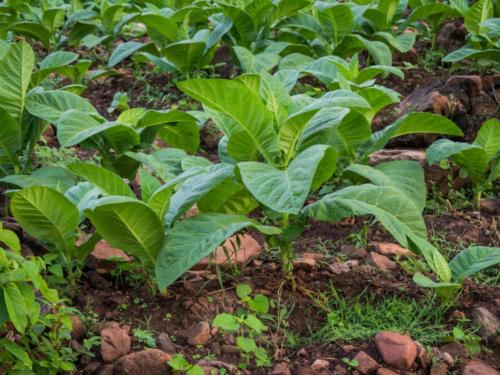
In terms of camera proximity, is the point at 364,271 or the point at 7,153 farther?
the point at 7,153

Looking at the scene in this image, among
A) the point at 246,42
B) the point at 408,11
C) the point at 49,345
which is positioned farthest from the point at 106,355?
the point at 408,11

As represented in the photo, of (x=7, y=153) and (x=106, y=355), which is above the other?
(x=7, y=153)

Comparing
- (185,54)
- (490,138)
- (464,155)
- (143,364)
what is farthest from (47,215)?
(185,54)

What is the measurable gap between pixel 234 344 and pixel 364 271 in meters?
0.74

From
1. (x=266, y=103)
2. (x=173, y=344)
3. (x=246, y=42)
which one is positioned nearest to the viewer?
(x=173, y=344)

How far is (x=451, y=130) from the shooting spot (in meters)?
3.42

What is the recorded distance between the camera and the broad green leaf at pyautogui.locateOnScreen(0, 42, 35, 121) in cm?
351

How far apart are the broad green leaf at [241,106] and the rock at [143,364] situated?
92cm

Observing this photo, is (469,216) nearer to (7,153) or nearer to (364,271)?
(364,271)

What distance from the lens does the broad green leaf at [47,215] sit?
2.64m

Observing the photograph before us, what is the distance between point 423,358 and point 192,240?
88 cm

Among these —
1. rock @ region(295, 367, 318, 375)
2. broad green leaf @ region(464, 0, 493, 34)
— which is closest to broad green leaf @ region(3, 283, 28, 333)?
rock @ region(295, 367, 318, 375)

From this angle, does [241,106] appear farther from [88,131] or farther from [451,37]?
[451,37]

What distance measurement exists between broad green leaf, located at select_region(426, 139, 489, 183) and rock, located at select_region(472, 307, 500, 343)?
0.85 m
